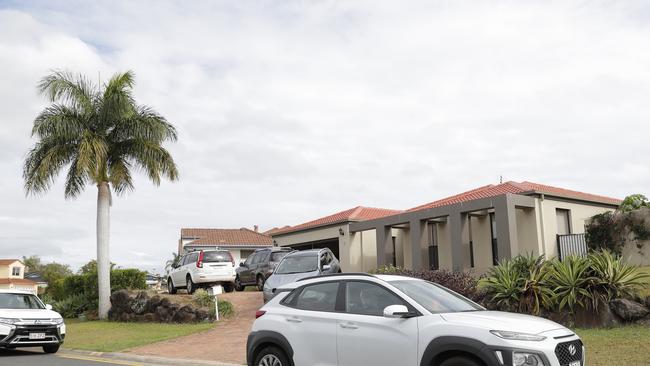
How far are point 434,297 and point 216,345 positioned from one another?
8423mm

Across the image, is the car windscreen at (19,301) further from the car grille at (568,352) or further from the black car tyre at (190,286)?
the car grille at (568,352)

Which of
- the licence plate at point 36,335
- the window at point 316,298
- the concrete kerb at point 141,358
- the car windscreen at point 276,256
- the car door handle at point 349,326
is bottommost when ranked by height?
the concrete kerb at point 141,358

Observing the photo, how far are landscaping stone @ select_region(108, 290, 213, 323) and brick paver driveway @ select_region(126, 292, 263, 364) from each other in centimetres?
137

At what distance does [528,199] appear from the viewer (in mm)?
23641

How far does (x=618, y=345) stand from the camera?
1030cm

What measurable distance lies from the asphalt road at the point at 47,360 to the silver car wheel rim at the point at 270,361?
216 inches

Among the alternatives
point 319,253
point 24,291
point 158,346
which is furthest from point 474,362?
point 24,291

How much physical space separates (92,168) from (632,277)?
57.3 feet

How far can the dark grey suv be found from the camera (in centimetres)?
2297

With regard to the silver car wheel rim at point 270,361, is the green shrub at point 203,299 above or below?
above

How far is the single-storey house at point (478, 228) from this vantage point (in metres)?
23.3

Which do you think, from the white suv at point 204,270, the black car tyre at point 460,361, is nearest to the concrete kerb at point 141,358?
the black car tyre at point 460,361

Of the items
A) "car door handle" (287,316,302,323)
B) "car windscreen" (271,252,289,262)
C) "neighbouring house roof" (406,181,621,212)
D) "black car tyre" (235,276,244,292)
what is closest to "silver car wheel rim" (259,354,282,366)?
"car door handle" (287,316,302,323)

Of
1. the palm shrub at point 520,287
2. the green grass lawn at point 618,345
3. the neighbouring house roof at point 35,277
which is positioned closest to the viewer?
the green grass lawn at point 618,345
